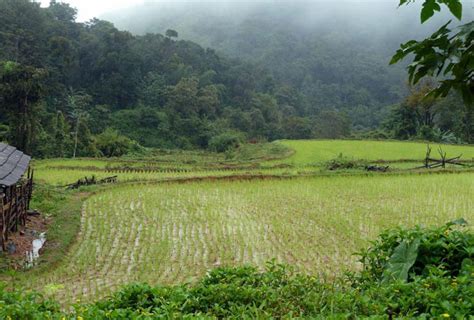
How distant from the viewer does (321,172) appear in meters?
17.0

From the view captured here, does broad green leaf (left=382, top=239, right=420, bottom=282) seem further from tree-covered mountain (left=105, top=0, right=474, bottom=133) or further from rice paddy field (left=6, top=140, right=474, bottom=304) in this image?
tree-covered mountain (left=105, top=0, right=474, bottom=133)

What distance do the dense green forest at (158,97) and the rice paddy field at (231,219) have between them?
8923 mm

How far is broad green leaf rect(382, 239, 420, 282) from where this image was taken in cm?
409

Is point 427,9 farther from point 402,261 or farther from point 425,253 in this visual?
point 425,253

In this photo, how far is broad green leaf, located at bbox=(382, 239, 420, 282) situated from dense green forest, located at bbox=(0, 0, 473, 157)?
22794 millimetres

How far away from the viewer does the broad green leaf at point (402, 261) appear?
4.09m

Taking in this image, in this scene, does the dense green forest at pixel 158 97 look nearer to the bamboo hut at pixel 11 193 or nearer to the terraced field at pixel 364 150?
the terraced field at pixel 364 150

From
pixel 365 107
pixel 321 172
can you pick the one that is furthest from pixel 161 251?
pixel 365 107

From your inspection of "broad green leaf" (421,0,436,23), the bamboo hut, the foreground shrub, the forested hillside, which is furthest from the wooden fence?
the forested hillside

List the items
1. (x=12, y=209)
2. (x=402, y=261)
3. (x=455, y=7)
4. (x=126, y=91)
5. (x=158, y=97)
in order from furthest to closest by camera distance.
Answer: (x=158, y=97), (x=126, y=91), (x=12, y=209), (x=402, y=261), (x=455, y=7)

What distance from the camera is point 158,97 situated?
43.3 m

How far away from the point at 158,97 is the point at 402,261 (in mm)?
40805

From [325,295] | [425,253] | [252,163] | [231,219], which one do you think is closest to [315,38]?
[252,163]

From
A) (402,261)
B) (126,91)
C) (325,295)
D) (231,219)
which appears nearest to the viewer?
(325,295)
